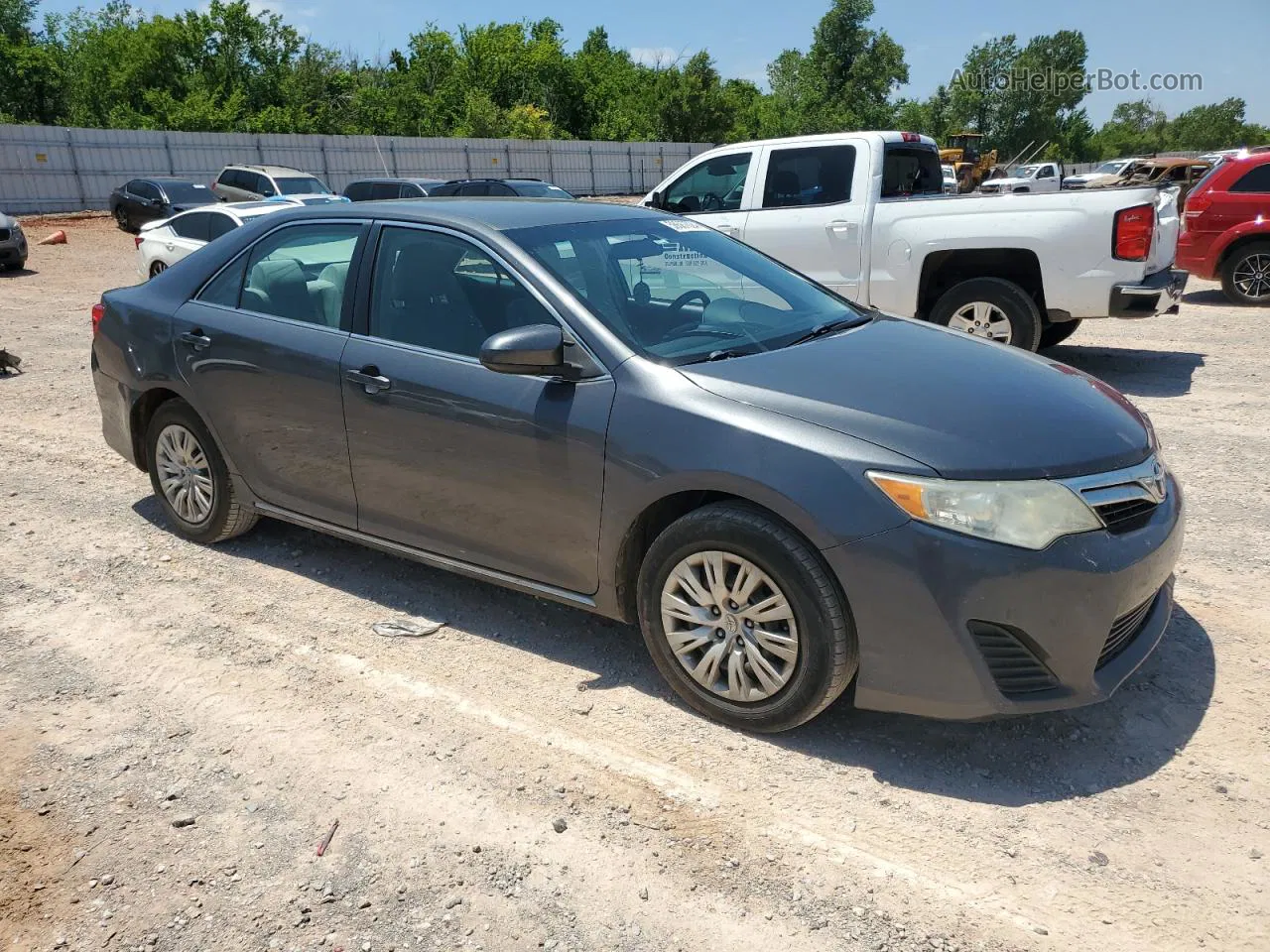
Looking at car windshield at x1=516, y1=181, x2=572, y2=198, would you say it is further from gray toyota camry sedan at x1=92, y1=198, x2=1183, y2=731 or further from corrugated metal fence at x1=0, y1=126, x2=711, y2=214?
corrugated metal fence at x1=0, y1=126, x2=711, y2=214

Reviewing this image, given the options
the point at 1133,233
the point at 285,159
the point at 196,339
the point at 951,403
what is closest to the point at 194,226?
the point at 196,339

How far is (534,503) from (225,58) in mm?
53810

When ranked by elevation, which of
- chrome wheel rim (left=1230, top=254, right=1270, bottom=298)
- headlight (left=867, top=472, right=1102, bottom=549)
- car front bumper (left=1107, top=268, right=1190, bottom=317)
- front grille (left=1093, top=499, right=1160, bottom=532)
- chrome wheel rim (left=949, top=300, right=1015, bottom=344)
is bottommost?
chrome wheel rim (left=1230, top=254, right=1270, bottom=298)

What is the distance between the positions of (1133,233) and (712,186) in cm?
374

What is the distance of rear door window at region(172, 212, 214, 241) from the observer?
13.4 meters

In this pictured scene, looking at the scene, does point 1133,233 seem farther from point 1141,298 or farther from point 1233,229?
point 1233,229

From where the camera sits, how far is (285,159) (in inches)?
1444

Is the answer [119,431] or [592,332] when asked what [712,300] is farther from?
[119,431]

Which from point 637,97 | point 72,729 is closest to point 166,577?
point 72,729

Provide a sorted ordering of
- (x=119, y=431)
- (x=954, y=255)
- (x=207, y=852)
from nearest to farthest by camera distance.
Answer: (x=207, y=852)
(x=119, y=431)
(x=954, y=255)

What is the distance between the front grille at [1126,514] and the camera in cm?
304

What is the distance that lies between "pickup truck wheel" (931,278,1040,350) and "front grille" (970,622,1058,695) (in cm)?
563

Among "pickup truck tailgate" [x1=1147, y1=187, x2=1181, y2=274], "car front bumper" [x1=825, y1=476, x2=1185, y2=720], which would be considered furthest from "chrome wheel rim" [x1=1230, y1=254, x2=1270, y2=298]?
"car front bumper" [x1=825, y1=476, x2=1185, y2=720]

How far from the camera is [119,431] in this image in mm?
5234
